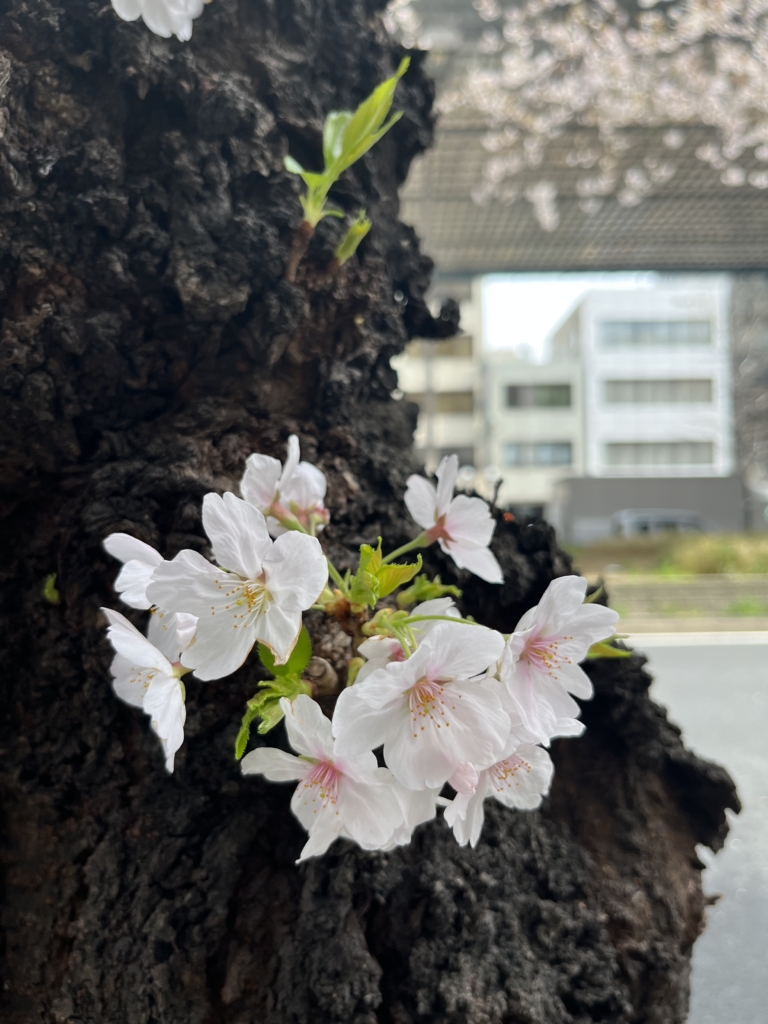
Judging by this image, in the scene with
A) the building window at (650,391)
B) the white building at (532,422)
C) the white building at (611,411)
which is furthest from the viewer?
the building window at (650,391)

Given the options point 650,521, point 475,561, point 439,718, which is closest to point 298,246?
point 475,561

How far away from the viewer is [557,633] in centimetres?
35

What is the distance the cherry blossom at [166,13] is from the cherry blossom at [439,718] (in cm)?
42

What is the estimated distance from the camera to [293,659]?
0.36m

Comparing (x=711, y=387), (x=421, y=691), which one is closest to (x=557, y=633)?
(x=421, y=691)

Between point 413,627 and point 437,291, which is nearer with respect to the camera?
point 413,627

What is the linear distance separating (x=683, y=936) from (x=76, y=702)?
54 centimetres

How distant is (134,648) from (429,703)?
0.46 ft

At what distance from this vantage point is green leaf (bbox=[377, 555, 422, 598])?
0.35 metres

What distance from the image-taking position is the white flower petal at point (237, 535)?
31 centimetres

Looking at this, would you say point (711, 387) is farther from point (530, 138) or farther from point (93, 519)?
point (93, 519)

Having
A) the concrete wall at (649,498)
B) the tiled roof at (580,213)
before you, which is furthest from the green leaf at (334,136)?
the concrete wall at (649,498)

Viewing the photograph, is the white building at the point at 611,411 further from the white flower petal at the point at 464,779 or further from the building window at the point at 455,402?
the white flower petal at the point at 464,779

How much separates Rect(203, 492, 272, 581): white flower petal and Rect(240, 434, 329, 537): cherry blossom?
4.8 inches
